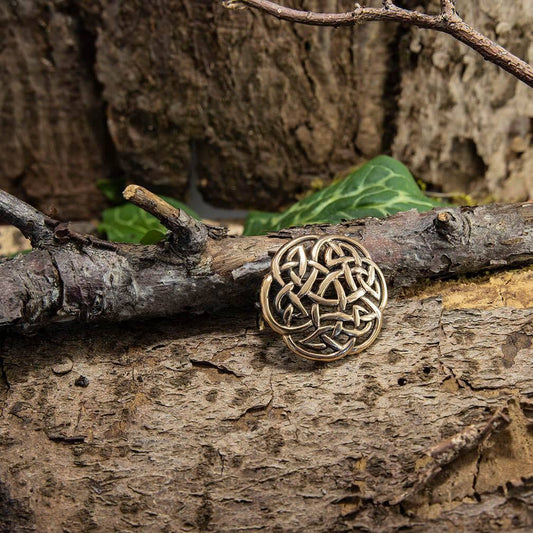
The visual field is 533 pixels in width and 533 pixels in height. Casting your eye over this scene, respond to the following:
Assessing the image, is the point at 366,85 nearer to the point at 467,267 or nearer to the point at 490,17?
the point at 490,17

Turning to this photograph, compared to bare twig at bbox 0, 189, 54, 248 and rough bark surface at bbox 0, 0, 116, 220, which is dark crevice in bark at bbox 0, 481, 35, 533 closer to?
bare twig at bbox 0, 189, 54, 248

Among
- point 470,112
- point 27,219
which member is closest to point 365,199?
point 470,112

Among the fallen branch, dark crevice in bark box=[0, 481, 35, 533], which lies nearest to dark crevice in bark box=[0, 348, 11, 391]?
the fallen branch

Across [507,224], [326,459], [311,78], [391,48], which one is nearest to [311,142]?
[311,78]

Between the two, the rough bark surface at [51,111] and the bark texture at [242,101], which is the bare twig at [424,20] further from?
the rough bark surface at [51,111]

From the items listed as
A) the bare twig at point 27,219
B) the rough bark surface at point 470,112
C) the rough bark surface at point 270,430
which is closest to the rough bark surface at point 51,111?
the bare twig at point 27,219

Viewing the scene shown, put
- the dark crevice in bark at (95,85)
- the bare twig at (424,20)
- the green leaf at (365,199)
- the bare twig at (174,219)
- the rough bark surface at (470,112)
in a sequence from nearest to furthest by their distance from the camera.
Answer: the bare twig at (174,219), the bare twig at (424,20), the green leaf at (365,199), the rough bark surface at (470,112), the dark crevice in bark at (95,85)

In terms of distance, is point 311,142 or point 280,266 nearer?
point 280,266
